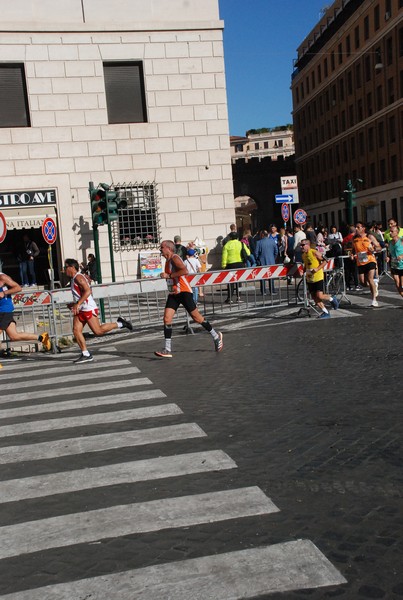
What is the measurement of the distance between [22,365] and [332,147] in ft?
199

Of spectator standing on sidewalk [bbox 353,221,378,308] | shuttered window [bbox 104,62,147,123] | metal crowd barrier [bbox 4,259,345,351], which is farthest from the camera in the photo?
shuttered window [bbox 104,62,147,123]

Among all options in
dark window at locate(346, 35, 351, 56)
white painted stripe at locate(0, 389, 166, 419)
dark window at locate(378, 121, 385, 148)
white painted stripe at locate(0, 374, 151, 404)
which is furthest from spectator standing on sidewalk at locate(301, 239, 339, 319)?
dark window at locate(346, 35, 351, 56)

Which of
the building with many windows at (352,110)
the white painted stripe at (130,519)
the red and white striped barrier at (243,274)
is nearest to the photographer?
the white painted stripe at (130,519)

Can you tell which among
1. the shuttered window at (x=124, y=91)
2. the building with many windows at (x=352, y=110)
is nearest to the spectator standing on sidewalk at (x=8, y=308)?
the shuttered window at (x=124, y=91)

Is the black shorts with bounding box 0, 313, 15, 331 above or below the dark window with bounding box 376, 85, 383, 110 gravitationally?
below

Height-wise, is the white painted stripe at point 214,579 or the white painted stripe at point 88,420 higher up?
the white painted stripe at point 214,579

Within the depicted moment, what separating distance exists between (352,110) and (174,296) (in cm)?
5427

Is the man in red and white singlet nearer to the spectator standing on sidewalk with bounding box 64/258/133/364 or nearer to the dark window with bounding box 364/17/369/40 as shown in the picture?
the spectator standing on sidewalk with bounding box 64/258/133/364

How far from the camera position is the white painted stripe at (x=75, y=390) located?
7922 millimetres

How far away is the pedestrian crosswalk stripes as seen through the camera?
10.9ft

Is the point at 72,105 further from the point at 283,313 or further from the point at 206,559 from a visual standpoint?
the point at 206,559

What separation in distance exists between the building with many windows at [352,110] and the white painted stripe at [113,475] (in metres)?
36.9

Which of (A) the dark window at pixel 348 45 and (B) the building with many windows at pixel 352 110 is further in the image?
(A) the dark window at pixel 348 45

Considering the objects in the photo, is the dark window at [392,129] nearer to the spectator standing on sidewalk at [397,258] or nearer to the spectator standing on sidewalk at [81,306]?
the spectator standing on sidewalk at [397,258]
